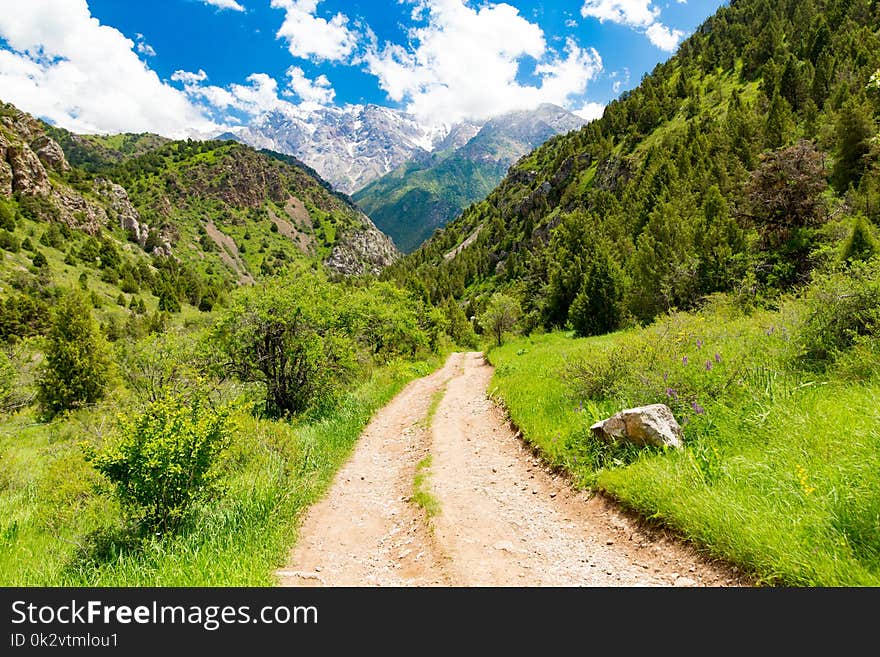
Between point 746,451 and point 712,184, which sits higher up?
point 712,184

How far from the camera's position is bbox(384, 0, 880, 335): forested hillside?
26.8 m

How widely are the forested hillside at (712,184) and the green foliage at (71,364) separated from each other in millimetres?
42008

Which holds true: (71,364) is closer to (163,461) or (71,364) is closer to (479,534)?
(163,461)

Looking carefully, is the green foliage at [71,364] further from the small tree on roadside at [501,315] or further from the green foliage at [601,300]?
the green foliage at [601,300]

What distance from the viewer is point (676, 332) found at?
1106cm

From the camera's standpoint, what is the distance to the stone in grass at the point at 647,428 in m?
7.19

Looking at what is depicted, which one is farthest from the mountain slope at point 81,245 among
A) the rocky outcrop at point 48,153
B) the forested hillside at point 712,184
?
the forested hillside at point 712,184

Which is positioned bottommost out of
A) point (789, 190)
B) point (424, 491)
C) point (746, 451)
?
point (424, 491)

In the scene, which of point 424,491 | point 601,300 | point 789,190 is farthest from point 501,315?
point 424,491

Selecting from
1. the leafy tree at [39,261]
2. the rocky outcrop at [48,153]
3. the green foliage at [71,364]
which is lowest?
the green foliage at [71,364]

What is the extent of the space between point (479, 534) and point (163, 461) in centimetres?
512

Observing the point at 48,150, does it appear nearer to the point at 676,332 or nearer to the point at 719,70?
the point at 676,332

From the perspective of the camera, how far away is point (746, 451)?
6.27 m
